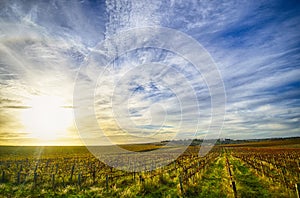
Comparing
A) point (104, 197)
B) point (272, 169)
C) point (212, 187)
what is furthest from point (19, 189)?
point (272, 169)

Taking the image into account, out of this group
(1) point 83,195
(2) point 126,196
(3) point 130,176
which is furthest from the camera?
(3) point 130,176

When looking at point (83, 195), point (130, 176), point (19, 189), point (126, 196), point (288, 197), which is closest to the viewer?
point (288, 197)

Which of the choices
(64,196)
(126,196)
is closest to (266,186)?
(126,196)

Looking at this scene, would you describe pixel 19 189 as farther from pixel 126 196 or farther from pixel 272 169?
pixel 272 169

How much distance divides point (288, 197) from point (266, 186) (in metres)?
2.72

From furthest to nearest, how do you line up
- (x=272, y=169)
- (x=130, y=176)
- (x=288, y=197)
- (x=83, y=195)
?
(x=272, y=169) → (x=130, y=176) → (x=83, y=195) → (x=288, y=197)

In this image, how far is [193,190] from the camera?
1132 cm

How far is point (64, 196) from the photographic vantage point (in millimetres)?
11922

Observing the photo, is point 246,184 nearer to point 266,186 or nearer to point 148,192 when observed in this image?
point 266,186

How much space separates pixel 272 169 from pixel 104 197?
15.6m

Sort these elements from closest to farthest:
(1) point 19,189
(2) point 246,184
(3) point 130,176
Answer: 1. (2) point 246,184
2. (1) point 19,189
3. (3) point 130,176

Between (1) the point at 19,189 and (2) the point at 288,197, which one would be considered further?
(1) the point at 19,189

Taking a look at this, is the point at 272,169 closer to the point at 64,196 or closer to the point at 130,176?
the point at 130,176

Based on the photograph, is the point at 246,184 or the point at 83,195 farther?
the point at 246,184
